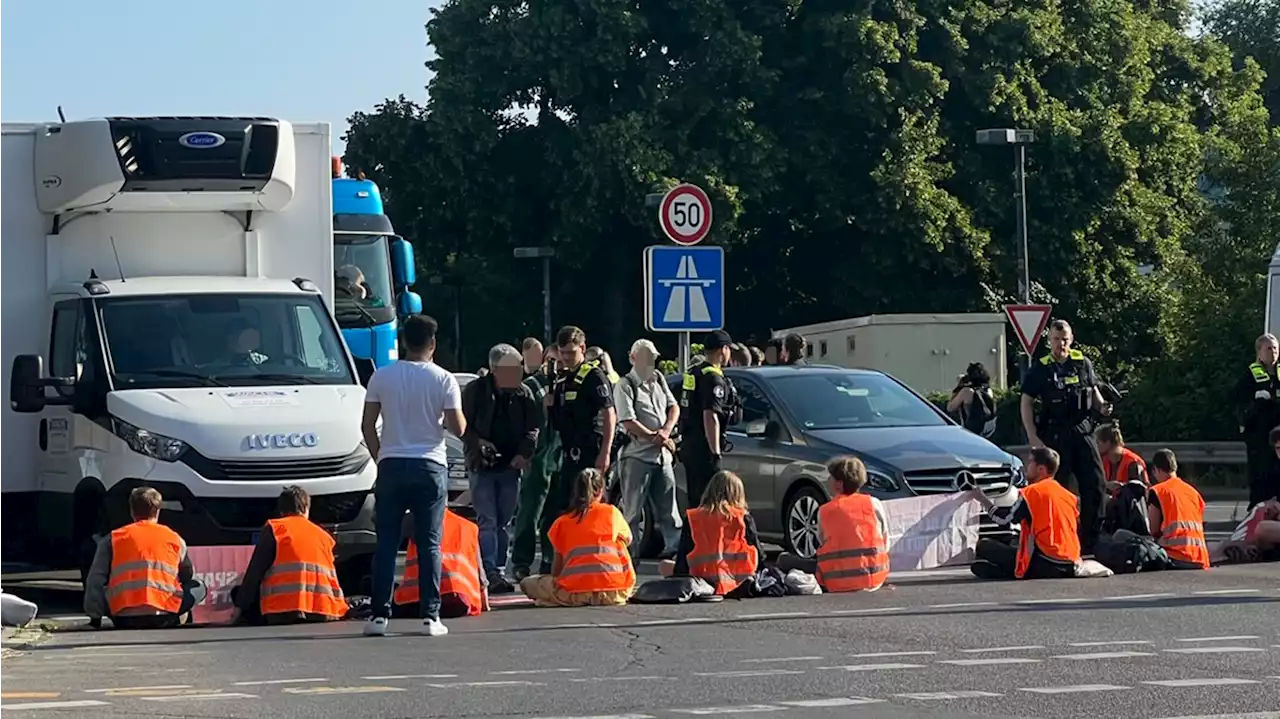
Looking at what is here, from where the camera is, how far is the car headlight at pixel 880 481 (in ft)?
56.5

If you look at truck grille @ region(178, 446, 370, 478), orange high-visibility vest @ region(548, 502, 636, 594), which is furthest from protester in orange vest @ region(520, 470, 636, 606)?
truck grille @ region(178, 446, 370, 478)

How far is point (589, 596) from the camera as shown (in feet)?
48.7

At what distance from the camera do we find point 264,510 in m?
14.8

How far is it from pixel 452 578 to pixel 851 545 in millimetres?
2852

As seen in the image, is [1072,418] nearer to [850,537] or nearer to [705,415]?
[705,415]

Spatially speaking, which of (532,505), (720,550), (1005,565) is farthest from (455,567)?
(1005,565)

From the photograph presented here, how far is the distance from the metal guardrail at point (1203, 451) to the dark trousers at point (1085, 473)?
10.9 metres

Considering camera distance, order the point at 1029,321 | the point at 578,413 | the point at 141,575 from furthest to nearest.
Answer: the point at 1029,321
the point at 578,413
the point at 141,575

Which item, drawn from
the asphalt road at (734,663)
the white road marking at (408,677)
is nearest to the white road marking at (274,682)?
the asphalt road at (734,663)

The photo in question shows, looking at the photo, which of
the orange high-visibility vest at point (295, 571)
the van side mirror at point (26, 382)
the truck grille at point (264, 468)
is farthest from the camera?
the van side mirror at point (26, 382)

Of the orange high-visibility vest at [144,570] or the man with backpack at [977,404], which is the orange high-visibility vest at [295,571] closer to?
the orange high-visibility vest at [144,570]

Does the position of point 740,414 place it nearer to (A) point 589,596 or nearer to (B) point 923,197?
(A) point 589,596

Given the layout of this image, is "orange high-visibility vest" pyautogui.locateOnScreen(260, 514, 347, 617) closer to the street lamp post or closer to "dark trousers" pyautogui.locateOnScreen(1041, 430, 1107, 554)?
"dark trousers" pyautogui.locateOnScreen(1041, 430, 1107, 554)

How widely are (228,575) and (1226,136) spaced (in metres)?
36.5
